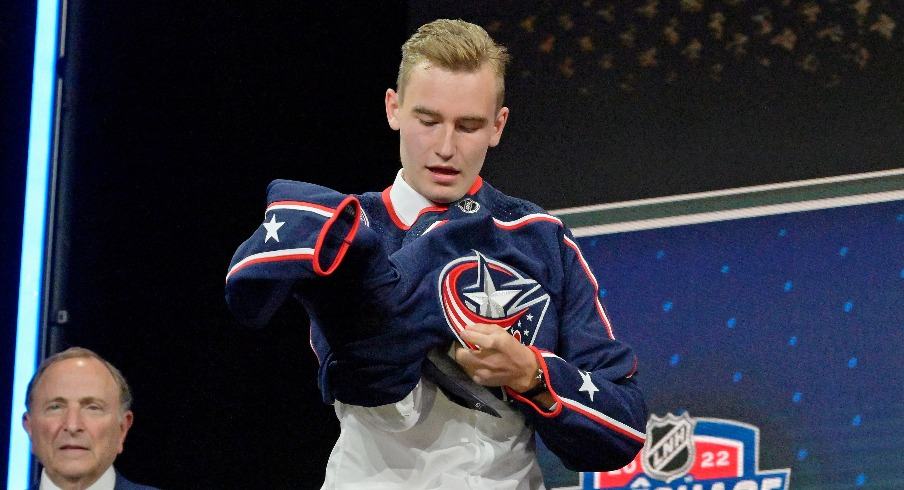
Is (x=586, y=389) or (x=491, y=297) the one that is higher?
(x=491, y=297)

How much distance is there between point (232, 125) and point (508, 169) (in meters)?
0.77

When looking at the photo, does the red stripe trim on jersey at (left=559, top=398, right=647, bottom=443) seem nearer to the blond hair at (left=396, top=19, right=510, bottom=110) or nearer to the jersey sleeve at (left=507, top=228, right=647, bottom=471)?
the jersey sleeve at (left=507, top=228, right=647, bottom=471)

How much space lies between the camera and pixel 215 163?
3.03 metres

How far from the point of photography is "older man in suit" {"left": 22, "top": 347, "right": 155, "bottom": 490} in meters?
2.45

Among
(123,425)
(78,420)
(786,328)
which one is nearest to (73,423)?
(78,420)

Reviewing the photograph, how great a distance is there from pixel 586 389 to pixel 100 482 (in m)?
1.32

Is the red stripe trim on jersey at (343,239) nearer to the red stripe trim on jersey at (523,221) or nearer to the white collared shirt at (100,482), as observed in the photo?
the red stripe trim on jersey at (523,221)

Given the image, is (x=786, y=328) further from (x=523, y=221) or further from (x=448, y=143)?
(x=448, y=143)

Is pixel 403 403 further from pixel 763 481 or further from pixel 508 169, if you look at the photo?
pixel 508 169

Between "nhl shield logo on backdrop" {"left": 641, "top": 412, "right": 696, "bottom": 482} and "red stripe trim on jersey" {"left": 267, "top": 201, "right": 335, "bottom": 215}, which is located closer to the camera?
"red stripe trim on jersey" {"left": 267, "top": 201, "right": 335, "bottom": 215}

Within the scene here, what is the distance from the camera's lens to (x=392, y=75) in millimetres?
3148

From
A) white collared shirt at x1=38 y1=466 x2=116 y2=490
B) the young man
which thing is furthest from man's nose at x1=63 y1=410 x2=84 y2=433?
the young man

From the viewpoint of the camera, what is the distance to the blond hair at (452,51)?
1.59m

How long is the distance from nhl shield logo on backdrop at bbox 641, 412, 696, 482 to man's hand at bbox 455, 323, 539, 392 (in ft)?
3.29
